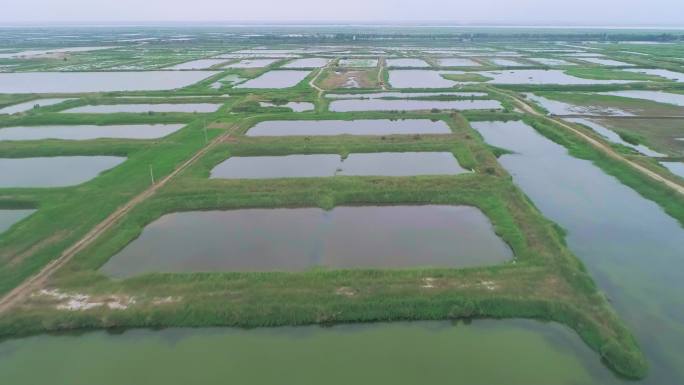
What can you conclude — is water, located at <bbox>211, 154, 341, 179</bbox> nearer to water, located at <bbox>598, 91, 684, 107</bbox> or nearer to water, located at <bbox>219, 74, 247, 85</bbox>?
water, located at <bbox>219, 74, 247, 85</bbox>

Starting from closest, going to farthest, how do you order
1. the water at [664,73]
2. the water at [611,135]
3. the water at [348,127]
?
the water at [611,135] → the water at [348,127] → the water at [664,73]

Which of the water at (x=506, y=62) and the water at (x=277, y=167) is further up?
the water at (x=506, y=62)

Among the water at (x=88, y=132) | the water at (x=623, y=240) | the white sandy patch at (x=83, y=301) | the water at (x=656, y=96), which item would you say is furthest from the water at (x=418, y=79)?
the white sandy patch at (x=83, y=301)

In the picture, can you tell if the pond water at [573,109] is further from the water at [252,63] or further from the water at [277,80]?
the water at [252,63]

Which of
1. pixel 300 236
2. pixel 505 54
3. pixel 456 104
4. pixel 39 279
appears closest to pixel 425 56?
pixel 505 54

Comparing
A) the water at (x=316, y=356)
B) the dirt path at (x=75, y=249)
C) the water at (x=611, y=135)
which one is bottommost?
the water at (x=316, y=356)

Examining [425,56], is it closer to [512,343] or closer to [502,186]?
[502,186]

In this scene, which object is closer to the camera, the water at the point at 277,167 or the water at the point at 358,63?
the water at the point at 277,167
